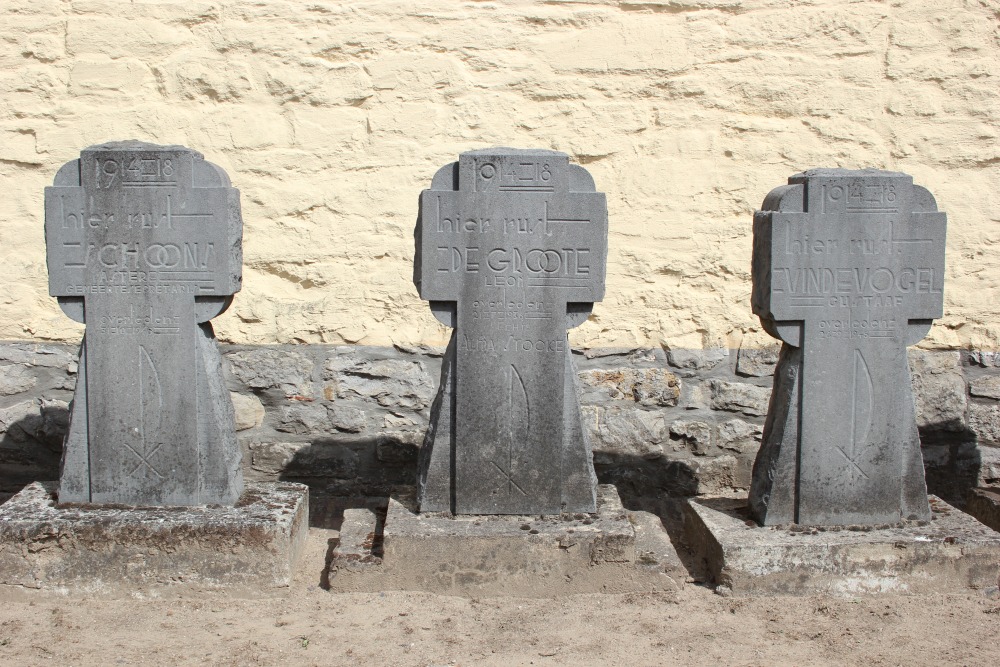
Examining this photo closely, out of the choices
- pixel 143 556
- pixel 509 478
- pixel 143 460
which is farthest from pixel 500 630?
pixel 143 460

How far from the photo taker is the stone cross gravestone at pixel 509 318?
3.81 m

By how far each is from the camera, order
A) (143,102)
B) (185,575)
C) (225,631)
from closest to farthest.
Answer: (225,631) < (185,575) < (143,102)

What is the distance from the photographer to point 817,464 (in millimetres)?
3932

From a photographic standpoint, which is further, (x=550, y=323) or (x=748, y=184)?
(x=748, y=184)

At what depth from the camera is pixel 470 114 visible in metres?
4.89

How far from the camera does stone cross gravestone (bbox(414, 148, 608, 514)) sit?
12.5 ft

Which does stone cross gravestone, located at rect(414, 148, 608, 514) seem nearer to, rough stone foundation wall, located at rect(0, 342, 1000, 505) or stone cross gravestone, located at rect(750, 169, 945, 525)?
stone cross gravestone, located at rect(750, 169, 945, 525)

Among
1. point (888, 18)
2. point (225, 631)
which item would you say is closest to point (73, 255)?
point (225, 631)

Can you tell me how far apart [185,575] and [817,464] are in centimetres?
239

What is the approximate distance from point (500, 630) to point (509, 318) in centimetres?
113

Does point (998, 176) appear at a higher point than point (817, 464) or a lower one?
higher

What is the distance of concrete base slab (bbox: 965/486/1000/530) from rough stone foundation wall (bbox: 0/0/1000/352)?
970mm

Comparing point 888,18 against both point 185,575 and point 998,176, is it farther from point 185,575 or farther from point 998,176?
point 185,575

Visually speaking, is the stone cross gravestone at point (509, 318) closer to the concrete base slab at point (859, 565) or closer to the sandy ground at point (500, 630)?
the sandy ground at point (500, 630)
